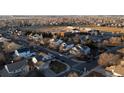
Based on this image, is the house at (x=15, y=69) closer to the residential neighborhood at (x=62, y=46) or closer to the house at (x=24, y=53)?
the residential neighborhood at (x=62, y=46)

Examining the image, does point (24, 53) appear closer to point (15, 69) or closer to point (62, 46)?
point (15, 69)

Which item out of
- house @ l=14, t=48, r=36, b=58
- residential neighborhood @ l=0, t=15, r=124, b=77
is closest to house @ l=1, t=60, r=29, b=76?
residential neighborhood @ l=0, t=15, r=124, b=77

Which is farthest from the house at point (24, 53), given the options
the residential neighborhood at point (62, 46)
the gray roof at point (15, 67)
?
the gray roof at point (15, 67)

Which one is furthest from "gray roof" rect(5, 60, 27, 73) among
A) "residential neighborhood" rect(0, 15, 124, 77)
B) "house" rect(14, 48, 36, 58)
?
"house" rect(14, 48, 36, 58)

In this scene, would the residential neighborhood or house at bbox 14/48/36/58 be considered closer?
the residential neighborhood

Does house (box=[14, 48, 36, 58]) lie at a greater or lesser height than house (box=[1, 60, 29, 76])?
greater

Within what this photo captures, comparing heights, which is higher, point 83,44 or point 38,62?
point 83,44

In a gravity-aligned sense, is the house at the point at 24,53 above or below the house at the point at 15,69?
above

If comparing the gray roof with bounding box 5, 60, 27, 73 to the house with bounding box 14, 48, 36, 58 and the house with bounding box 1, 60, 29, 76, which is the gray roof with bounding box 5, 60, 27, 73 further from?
the house with bounding box 14, 48, 36, 58
